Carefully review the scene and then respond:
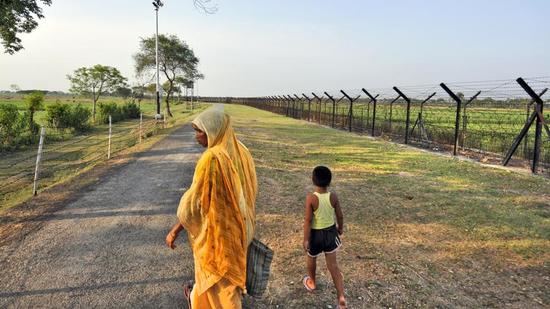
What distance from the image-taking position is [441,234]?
5090 mm

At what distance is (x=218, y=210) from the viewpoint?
2256 millimetres

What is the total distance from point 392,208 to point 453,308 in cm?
306

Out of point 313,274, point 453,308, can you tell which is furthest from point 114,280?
point 453,308

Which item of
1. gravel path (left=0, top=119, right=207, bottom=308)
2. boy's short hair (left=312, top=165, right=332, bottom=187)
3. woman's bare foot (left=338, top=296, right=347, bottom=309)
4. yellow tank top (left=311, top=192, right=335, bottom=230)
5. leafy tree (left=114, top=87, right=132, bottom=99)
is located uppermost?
leafy tree (left=114, top=87, right=132, bottom=99)

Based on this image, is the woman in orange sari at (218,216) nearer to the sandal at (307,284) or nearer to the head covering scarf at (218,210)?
the head covering scarf at (218,210)

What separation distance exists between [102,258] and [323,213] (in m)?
2.47

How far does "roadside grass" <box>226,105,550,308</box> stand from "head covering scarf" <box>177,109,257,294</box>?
44.3 inches

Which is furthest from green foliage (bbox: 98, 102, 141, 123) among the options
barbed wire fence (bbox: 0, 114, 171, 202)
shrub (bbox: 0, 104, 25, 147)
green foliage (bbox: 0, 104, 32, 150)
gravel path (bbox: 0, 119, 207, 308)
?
gravel path (bbox: 0, 119, 207, 308)

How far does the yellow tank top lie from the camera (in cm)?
315

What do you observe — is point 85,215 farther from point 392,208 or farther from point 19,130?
point 19,130

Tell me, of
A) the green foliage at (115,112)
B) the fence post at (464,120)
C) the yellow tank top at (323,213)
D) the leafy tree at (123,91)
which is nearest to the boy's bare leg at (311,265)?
the yellow tank top at (323,213)

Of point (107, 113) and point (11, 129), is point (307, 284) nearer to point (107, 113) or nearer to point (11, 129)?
point (11, 129)

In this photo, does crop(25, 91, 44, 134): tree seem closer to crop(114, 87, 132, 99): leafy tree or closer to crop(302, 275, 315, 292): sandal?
crop(302, 275, 315, 292): sandal

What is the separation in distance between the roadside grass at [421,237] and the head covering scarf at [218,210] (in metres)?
1.13
